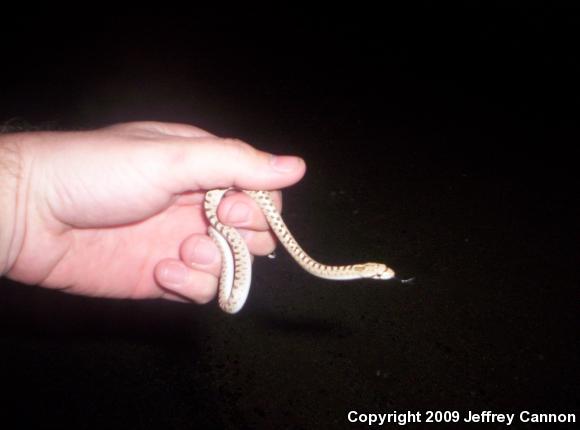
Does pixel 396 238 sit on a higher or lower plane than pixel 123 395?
higher

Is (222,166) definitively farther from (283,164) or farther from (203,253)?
(203,253)

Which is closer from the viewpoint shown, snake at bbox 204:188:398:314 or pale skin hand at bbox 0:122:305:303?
pale skin hand at bbox 0:122:305:303

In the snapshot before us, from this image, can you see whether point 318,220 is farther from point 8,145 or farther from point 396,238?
point 8,145

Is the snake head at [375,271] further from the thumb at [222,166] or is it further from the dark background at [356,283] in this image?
the dark background at [356,283]

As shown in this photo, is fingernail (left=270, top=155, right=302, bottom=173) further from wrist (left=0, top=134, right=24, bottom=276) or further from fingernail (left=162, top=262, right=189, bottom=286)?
wrist (left=0, top=134, right=24, bottom=276)

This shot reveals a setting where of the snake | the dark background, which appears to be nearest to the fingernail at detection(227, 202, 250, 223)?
the snake

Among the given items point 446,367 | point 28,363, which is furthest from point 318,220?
point 28,363
